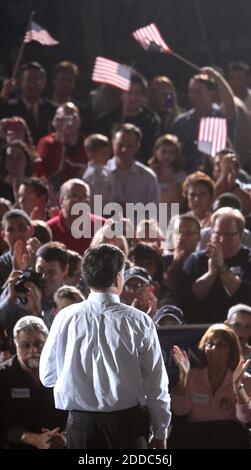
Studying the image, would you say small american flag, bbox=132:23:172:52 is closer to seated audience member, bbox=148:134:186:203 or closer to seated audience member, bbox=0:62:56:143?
seated audience member, bbox=0:62:56:143

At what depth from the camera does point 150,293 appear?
308 inches

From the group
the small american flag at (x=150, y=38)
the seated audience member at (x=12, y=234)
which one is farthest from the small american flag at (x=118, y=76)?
the seated audience member at (x=12, y=234)

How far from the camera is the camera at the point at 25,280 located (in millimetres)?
7715

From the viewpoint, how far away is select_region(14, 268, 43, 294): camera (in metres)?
7.71

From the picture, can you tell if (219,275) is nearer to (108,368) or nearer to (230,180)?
(230,180)

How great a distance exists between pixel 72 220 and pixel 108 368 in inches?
139

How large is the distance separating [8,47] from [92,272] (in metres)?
7.33

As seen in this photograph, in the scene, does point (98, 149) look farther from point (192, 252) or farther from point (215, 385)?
point (215, 385)

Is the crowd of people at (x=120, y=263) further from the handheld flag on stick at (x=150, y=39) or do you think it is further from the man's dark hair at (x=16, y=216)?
the handheld flag on stick at (x=150, y=39)

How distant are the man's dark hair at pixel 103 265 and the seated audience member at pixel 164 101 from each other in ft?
19.8

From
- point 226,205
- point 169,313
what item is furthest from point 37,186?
point 169,313

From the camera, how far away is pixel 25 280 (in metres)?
7.72

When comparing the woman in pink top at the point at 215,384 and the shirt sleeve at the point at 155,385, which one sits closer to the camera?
the shirt sleeve at the point at 155,385

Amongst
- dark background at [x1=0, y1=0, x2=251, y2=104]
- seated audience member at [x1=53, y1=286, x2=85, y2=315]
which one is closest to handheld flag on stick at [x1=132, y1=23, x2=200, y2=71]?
dark background at [x1=0, y1=0, x2=251, y2=104]
